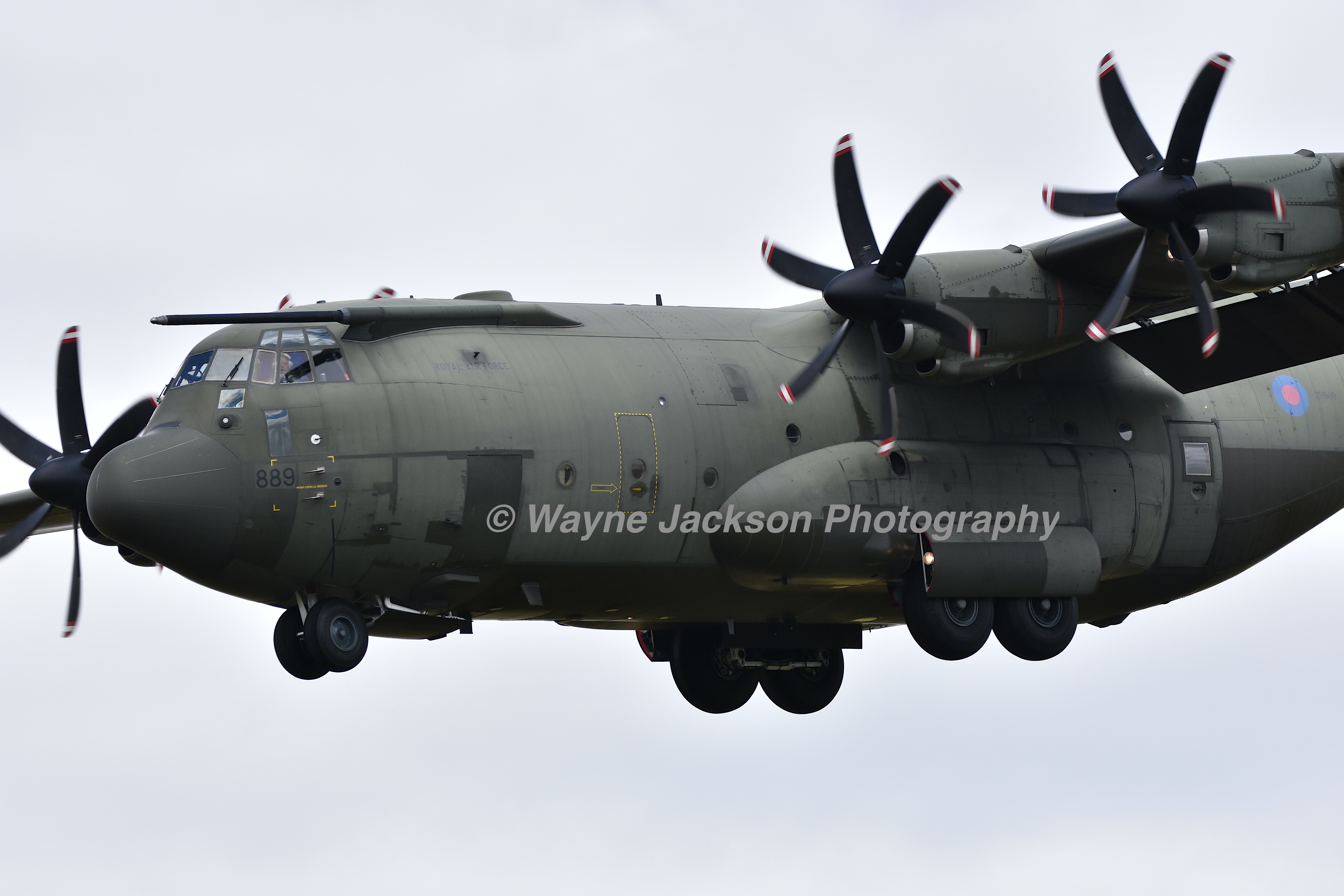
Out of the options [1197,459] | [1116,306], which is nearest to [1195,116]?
[1116,306]

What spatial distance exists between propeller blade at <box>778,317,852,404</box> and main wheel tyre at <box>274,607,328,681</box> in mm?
5630

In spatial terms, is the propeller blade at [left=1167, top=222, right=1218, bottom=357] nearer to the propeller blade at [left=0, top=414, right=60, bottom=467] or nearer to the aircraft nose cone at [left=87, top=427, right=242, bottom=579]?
the aircraft nose cone at [left=87, top=427, right=242, bottom=579]

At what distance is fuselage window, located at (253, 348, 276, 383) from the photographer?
19.5m

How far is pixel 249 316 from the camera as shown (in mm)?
19562

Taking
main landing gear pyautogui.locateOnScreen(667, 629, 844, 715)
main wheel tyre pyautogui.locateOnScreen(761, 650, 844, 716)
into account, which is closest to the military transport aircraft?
main landing gear pyautogui.locateOnScreen(667, 629, 844, 715)

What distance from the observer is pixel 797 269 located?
72.3ft

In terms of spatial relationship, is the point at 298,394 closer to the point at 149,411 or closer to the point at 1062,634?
the point at 149,411

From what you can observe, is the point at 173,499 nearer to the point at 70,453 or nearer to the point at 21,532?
the point at 70,453

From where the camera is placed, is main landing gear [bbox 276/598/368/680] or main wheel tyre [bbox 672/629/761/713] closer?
main landing gear [bbox 276/598/368/680]

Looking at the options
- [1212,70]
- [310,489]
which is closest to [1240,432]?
[1212,70]

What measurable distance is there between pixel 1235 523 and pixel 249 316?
1226cm

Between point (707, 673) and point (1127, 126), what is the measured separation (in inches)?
349

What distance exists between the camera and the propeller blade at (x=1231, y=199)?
19312mm

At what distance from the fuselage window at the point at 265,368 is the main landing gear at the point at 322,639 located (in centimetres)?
234
